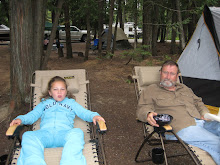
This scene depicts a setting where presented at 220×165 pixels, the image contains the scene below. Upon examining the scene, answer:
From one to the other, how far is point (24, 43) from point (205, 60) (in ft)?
11.7

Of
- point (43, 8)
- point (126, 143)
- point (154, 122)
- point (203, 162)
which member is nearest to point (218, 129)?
point (203, 162)

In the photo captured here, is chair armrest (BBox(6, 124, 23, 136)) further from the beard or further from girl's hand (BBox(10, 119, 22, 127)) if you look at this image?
the beard

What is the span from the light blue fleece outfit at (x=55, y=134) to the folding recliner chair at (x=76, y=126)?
92 mm

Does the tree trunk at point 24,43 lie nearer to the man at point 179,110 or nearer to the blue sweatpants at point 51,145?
the blue sweatpants at point 51,145

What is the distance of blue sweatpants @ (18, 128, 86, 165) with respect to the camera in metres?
1.94

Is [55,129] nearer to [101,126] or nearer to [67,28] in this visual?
[101,126]

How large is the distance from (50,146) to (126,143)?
1.44m

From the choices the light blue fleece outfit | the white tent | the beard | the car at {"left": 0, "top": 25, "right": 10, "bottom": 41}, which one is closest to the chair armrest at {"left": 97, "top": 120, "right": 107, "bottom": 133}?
the light blue fleece outfit

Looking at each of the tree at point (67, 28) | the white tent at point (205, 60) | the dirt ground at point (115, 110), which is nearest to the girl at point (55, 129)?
the dirt ground at point (115, 110)

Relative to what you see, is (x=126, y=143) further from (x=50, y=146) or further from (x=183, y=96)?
(x=50, y=146)

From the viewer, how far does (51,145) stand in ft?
7.85

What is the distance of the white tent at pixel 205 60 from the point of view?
4191 mm

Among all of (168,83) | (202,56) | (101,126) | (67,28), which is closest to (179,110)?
(168,83)

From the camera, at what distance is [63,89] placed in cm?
270
